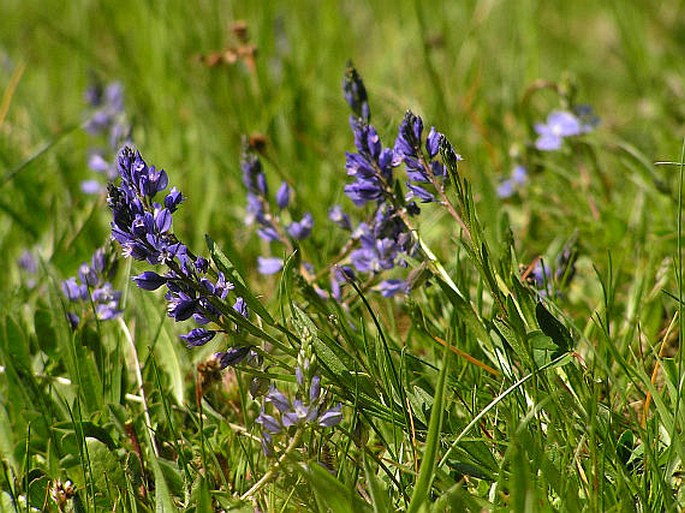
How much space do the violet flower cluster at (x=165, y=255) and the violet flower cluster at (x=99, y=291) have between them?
22.8 inches

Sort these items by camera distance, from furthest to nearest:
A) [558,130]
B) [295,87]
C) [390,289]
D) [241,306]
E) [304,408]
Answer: [295,87] < [558,130] < [390,289] < [241,306] < [304,408]

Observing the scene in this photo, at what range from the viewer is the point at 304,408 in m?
1.31

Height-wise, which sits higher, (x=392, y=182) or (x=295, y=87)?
(x=295, y=87)

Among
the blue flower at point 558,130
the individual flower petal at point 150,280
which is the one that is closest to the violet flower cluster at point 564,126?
the blue flower at point 558,130

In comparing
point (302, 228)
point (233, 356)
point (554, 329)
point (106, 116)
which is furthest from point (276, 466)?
point (106, 116)

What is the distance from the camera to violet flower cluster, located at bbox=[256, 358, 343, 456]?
130 centimetres

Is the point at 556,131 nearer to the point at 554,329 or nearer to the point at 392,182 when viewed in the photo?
the point at 392,182

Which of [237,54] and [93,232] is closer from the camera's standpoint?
[93,232]

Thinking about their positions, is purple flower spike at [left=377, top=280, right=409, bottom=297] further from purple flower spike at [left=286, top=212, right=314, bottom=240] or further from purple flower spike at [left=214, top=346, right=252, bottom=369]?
purple flower spike at [left=214, top=346, right=252, bottom=369]

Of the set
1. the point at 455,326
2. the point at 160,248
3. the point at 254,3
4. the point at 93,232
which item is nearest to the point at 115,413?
the point at 160,248

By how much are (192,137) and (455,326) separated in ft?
5.88

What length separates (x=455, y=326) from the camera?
1693 millimetres

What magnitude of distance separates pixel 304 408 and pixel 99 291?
0.80 metres

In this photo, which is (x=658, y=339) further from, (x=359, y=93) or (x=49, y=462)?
(x=49, y=462)
